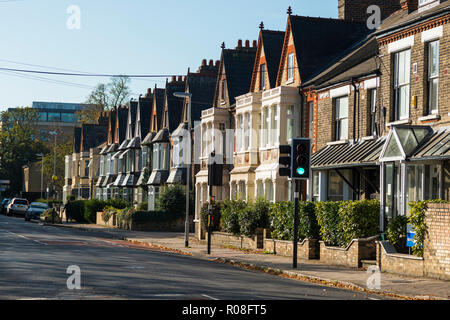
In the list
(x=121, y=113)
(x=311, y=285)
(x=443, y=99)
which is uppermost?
(x=121, y=113)

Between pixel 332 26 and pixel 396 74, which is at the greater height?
pixel 332 26

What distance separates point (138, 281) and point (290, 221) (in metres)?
12.6

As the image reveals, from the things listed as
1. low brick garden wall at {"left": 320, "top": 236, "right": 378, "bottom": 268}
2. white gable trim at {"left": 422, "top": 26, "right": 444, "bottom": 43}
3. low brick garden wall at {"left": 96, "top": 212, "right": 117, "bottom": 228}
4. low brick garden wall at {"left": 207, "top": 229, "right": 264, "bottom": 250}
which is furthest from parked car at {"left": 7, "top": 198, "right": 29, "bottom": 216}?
white gable trim at {"left": 422, "top": 26, "right": 444, "bottom": 43}

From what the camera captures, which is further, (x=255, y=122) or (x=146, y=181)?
(x=146, y=181)

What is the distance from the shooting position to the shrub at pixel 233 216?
116ft

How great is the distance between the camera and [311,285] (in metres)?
18.5

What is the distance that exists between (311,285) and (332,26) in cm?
2344

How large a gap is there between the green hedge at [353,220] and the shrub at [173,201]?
2659 cm

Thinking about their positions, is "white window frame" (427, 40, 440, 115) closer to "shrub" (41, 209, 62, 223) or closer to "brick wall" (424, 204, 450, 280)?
"brick wall" (424, 204, 450, 280)

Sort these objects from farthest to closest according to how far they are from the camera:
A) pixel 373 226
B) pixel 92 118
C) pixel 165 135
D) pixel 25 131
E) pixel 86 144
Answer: pixel 25 131 < pixel 92 118 < pixel 86 144 < pixel 165 135 < pixel 373 226

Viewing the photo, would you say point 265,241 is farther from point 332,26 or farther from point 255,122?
point 332,26

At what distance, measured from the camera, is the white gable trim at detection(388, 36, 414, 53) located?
2431 cm
